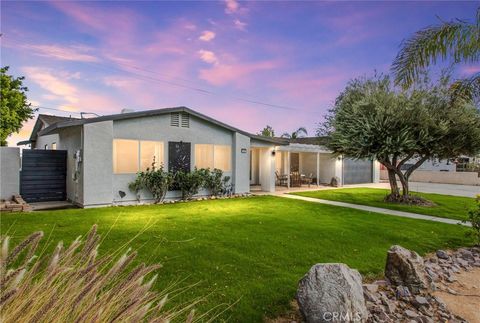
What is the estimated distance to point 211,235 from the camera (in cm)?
732

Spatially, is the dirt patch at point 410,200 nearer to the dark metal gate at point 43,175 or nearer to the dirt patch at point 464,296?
the dirt patch at point 464,296

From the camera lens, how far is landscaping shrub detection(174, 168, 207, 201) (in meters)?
13.3

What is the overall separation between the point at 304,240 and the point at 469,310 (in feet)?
11.1

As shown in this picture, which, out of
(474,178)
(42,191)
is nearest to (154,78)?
(42,191)

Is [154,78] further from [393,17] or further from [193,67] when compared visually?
[393,17]

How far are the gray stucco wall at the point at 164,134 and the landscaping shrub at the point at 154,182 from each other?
0.26m

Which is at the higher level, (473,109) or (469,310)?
(473,109)

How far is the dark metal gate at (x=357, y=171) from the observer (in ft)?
77.0

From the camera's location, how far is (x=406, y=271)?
463 cm

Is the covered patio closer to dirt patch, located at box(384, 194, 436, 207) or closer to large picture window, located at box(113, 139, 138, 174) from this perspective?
dirt patch, located at box(384, 194, 436, 207)

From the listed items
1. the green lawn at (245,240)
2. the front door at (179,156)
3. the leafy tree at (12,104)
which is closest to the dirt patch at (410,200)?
the green lawn at (245,240)

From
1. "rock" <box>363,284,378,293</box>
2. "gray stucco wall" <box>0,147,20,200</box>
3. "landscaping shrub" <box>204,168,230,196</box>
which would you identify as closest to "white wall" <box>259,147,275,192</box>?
"landscaping shrub" <box>204,168,230,196</box>

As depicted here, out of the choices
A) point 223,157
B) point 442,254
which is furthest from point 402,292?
point 223,157

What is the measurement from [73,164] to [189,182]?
5106 mm
